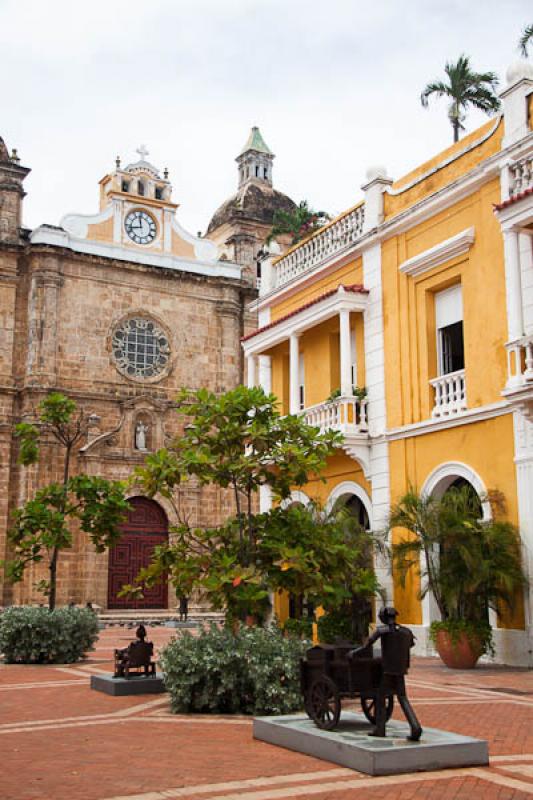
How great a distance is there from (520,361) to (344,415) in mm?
5210

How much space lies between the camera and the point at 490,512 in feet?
52.4

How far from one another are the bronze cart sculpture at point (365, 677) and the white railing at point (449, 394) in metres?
8.99

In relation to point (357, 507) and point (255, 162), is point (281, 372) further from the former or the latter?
point (255, 162)

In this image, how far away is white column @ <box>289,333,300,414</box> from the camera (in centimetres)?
2159

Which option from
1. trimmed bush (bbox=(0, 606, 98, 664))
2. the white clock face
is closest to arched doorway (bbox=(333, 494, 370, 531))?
trimmed bush (bbox=(0, 606, 98, 664))

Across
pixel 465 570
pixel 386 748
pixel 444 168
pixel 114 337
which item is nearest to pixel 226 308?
pixel 114 337

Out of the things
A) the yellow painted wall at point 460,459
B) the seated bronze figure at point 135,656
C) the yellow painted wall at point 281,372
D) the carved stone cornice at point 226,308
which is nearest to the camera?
the seated bronze figure at point 135,656

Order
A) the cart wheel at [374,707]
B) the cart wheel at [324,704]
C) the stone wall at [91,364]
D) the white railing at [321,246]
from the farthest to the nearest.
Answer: the stone wall at [91,364], the white railing at [321,246], the cart wheel at [324,704], the cart wheel at [374,707]

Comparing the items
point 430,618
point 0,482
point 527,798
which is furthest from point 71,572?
point 527,798

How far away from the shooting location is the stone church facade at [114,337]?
32.1m

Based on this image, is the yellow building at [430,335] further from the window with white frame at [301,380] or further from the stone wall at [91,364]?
the stone wall at [91,364]

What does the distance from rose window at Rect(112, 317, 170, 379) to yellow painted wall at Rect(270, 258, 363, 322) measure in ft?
37.7

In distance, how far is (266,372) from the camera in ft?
81.6

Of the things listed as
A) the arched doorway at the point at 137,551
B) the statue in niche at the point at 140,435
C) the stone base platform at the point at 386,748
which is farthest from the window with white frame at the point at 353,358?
the statue in niche at the point at 140,435
